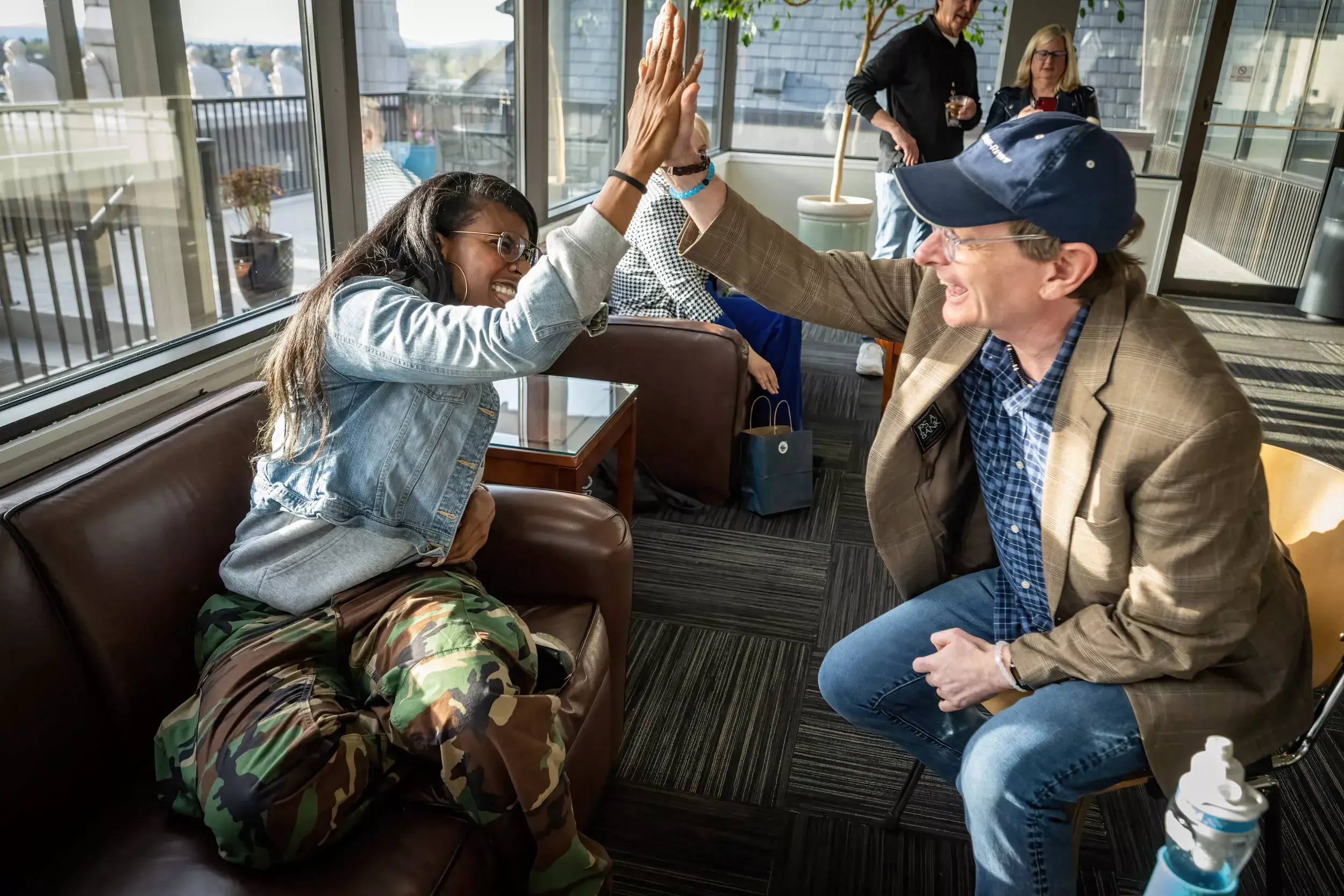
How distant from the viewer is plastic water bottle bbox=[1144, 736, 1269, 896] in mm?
730

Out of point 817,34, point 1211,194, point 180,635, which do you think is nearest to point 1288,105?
point 1211,194

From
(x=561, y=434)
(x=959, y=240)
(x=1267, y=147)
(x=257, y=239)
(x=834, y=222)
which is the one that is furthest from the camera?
(x=1267, y=147)

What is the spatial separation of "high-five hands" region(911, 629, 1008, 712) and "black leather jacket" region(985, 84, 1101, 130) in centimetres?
375

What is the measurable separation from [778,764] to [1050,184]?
1270 mm

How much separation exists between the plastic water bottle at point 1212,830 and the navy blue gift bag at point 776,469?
7.15 ft

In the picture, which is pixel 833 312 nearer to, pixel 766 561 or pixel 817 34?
pixel 766 561

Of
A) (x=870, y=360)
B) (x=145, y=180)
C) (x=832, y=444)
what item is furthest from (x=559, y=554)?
(x=870, y=360)

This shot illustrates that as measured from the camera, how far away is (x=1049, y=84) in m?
4.45

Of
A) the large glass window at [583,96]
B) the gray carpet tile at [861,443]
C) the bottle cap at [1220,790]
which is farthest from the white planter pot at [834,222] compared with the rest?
the bottle cap at [1220,790]

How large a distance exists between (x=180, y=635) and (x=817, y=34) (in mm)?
6067

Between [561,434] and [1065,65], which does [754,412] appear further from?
[1065,65]

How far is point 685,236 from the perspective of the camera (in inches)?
60.6

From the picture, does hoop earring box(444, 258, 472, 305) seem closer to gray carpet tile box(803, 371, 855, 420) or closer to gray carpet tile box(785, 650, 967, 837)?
gray carpet tile box(785, 650, 967, 837)

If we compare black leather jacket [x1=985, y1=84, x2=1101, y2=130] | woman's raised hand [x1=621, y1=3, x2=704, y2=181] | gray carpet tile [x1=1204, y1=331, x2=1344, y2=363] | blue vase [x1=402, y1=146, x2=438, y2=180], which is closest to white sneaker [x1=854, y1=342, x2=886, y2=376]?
black leather jacket [x1=985, y1=84, x2=1101, y2=130]
